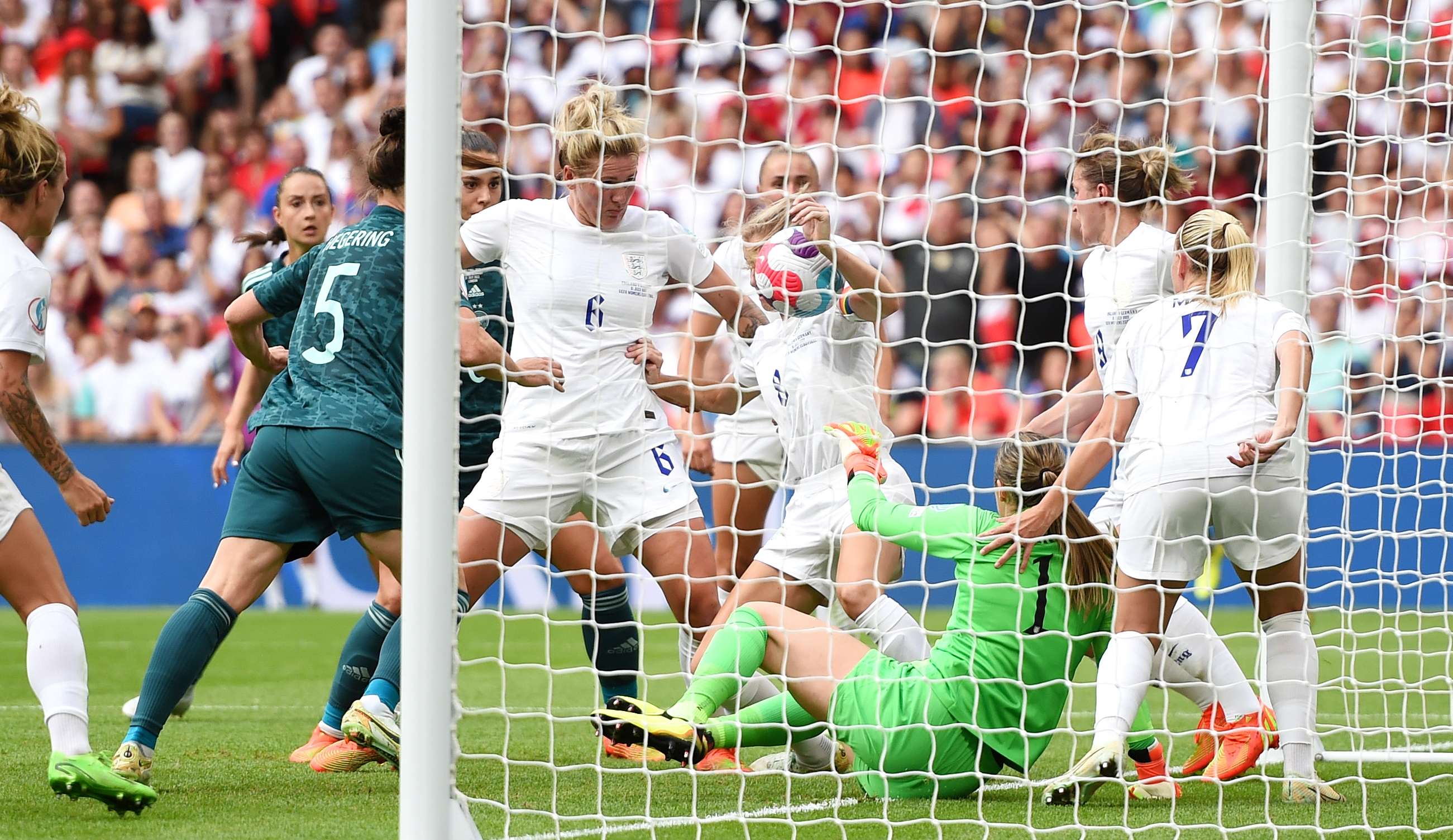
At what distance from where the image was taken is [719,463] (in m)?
7.18

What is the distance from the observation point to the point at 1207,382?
4.58 m

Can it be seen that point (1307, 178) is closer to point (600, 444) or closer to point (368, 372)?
point (600, 444)

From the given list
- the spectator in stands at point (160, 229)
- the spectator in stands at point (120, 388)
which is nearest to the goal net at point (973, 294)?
the spectator in stands at point (160, 229)

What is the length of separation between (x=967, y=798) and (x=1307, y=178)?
2.30 m

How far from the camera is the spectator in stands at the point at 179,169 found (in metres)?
13.8

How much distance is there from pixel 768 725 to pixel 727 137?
15.8ft

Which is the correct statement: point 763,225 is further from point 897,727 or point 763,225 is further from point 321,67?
point 321,67

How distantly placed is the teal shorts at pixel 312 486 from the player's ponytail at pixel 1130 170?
2.36m

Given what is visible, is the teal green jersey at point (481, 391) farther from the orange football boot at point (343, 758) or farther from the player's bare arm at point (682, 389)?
the orange football boot at point (343, 758)

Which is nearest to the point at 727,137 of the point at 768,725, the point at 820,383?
the point at 820,383

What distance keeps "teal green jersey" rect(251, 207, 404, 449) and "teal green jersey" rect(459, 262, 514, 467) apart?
0.61 metres

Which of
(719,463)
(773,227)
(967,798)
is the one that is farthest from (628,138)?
(719,463)

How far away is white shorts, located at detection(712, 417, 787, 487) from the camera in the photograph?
689 centimetres

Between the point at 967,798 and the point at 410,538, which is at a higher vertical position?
the point at 410,538
